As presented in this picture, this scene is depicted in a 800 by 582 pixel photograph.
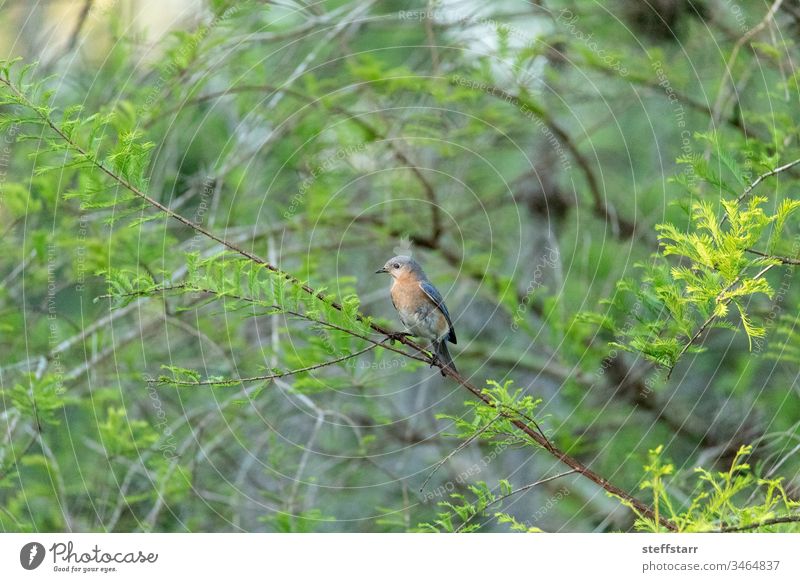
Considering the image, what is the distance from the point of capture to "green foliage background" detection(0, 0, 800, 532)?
3.69 metres

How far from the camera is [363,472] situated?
458 centimetres

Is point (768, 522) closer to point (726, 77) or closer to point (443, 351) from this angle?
point (443, 351)

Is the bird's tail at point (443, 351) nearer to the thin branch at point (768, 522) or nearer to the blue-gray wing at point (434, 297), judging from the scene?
the blue-gray wing at point (434, 297)

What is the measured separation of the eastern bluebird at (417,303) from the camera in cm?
331

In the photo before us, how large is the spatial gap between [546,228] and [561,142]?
0.42 meters

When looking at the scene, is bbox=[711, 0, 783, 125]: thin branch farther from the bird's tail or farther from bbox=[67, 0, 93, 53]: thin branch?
bbox=[67, 0, 93, 53]: thin branch

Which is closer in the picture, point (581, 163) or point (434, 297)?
point (434, 297)
